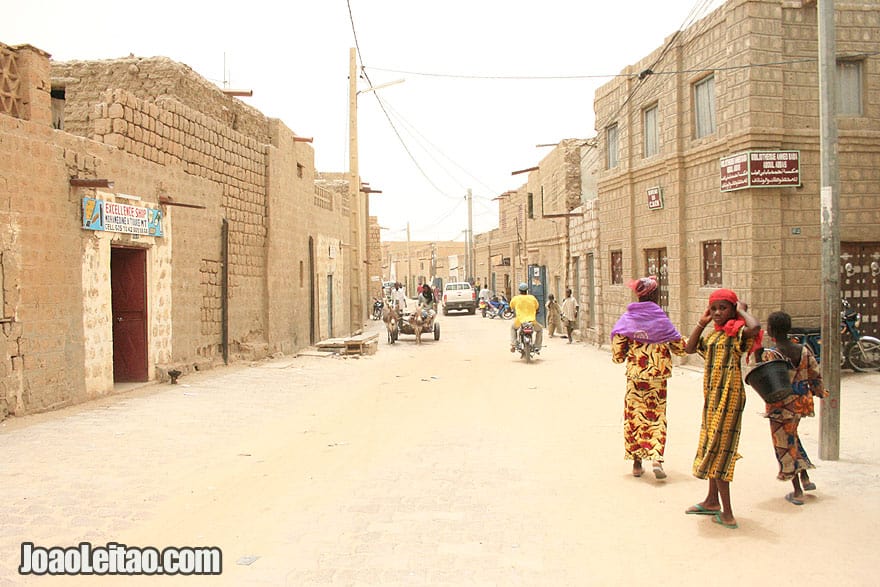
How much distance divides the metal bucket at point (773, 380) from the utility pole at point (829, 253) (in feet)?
4.50

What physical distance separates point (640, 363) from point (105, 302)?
7.78 metres

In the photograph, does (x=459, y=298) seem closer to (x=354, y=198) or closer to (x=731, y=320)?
(x=354, y=198)

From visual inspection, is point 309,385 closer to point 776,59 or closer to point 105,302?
point 105,302

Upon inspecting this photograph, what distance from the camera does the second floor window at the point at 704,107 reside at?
13.3 metres

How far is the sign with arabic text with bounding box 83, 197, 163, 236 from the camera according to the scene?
9.80 metres

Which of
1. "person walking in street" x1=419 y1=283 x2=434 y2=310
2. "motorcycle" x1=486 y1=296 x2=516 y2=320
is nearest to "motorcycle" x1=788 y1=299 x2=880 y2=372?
"person walking in street" x1=419 y1=283 x2=434 y2=310

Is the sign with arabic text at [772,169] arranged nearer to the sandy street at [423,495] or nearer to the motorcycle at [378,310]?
the sandy street at [423,495]

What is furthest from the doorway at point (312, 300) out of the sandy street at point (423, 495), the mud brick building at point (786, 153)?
the mud brick building at point (786, 153)

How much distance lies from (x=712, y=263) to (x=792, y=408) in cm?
862

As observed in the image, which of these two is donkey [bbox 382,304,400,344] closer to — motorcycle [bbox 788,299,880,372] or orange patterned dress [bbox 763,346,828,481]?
motorcycle [bbox 788,299,880,372]

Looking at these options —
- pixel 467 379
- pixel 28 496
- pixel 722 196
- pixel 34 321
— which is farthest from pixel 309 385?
pixel 722 196

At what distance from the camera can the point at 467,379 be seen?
13.2 metres

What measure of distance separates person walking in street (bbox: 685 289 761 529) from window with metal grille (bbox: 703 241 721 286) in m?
8.83

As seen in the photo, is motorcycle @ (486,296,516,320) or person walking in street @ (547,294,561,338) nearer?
person walking in street @ (547,294,561,338)
